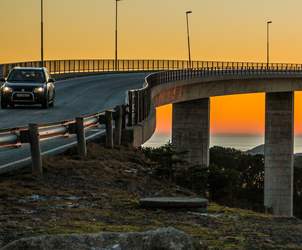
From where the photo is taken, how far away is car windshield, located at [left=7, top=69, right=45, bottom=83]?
40031 mm

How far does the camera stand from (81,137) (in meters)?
17.9

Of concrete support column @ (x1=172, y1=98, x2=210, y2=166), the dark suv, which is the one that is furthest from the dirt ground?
concrete support column @ (x1=172, y1=98, x2=210, y2=166)

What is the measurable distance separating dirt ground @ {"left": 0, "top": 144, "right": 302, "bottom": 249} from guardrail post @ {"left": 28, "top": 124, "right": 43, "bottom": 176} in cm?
20

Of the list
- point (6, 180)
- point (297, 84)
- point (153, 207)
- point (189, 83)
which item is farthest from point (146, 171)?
point (297, 84)

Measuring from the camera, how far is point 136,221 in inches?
416

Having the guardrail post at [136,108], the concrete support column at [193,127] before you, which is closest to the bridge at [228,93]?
the concrete support column at [193,127]

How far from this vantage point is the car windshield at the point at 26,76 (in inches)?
1576

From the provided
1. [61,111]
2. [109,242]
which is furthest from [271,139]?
[109,242]

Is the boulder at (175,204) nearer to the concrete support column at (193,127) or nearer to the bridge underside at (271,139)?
the bridge underside at (271,139)

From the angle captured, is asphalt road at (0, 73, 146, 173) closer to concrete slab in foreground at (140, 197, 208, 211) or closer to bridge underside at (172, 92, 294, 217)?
concrete slab in foreground at (140, 197, 208, 211)

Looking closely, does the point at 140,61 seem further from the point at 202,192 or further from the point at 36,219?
the point at 36,219

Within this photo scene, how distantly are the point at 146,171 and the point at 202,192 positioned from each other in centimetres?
187

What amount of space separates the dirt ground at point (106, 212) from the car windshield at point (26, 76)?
22.8 m

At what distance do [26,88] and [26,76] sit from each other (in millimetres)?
838
